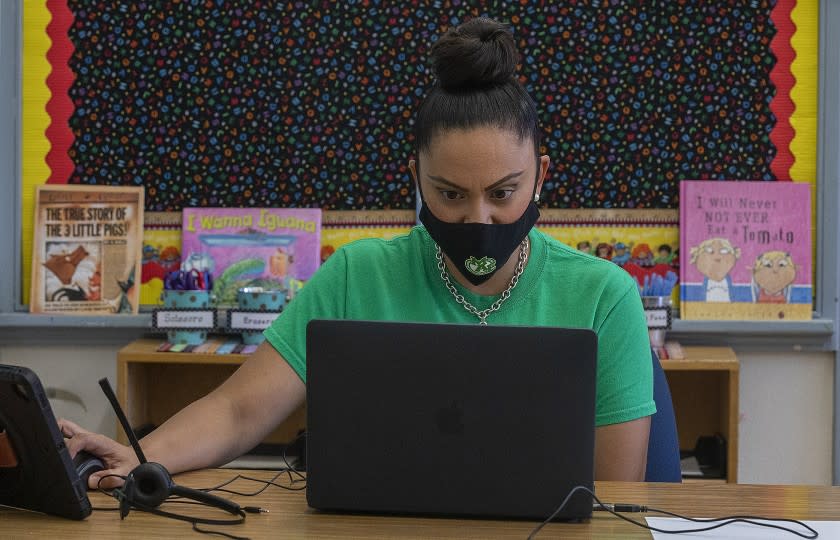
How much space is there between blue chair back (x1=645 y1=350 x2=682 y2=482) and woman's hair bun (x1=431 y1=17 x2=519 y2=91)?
57 centimetres

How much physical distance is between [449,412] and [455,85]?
0.64 m

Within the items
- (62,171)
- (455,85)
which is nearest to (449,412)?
(455,85)

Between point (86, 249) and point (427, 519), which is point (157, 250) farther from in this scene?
point (427, 519)

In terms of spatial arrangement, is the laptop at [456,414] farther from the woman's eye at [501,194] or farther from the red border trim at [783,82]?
the red border trim at [783,82]

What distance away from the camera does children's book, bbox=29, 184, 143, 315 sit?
2881 millimetres

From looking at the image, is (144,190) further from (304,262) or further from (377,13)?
(377,13)

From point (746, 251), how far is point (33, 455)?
2.16 meters

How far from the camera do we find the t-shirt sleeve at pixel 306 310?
159 cm

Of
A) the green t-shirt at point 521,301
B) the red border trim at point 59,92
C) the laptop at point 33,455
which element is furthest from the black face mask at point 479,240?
the red border trim at point 59,92

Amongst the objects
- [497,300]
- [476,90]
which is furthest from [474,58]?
[497,300]

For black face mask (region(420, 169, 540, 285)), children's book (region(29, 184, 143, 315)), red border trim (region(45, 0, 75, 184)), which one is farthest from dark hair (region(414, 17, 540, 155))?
red border trim (region(45, 0, 75, 184))

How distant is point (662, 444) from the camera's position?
1.64m

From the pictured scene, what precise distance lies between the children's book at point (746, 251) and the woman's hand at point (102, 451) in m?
1.83

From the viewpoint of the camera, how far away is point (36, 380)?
43.7 inches
